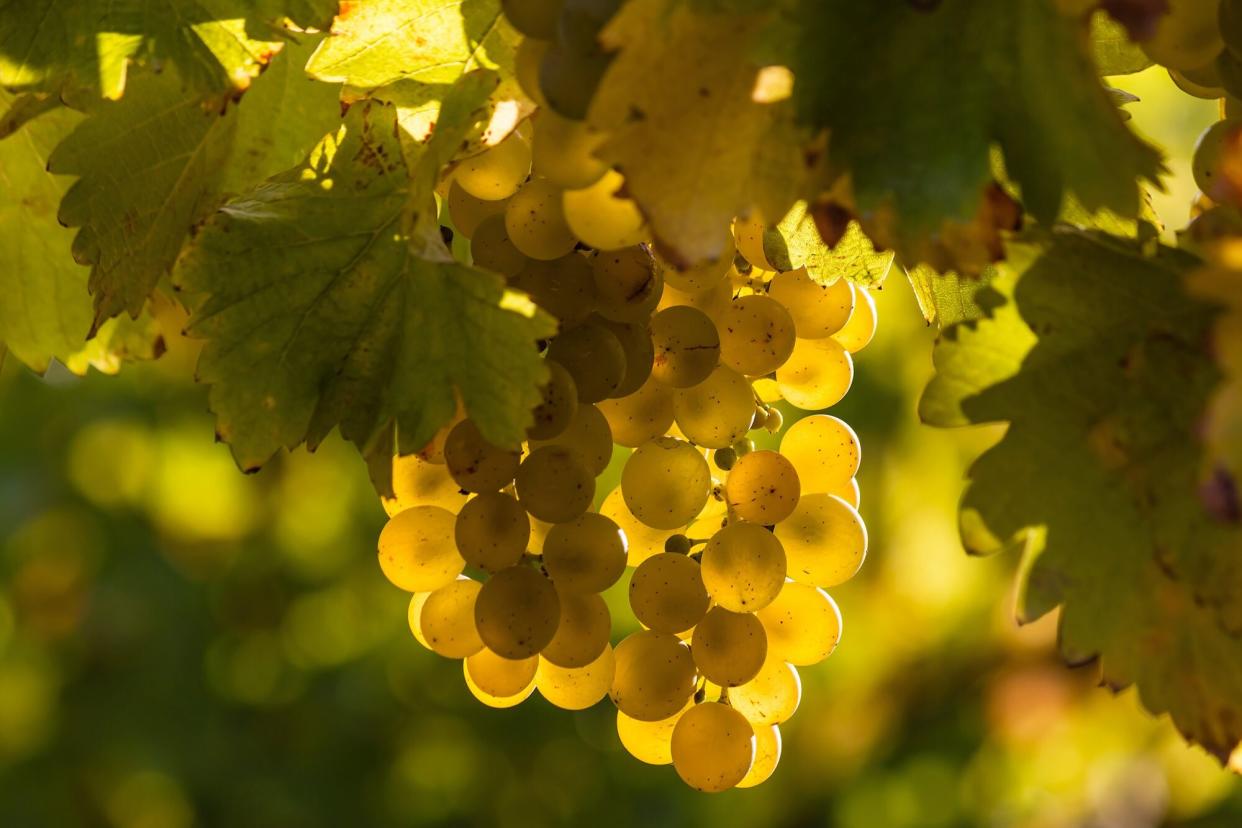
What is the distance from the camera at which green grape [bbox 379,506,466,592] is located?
0.63 metres

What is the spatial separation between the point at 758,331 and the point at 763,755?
213 millimetres

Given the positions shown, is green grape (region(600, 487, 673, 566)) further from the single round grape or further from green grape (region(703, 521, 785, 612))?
the single round grape

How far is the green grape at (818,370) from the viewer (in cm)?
68

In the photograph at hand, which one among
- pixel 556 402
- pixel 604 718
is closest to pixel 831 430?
pixel 556 402

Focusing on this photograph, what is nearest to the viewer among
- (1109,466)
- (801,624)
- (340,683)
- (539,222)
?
(1109,466)

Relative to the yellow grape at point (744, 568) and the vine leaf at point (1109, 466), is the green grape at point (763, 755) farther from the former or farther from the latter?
the vine leaf at point (1109, 466)

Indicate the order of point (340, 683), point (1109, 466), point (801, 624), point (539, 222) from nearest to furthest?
point (1109, 466) → point (539, 222) → point (801, 624) → point (340, 683)

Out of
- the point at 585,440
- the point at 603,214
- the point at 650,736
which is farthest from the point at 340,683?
the point at 603,214

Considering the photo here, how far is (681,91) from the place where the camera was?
430 mm

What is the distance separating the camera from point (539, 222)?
559mm

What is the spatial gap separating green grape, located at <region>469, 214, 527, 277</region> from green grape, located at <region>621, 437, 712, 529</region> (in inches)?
4.2

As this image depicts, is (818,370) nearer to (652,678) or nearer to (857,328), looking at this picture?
(857,328)

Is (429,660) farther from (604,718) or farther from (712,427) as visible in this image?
(712,427)

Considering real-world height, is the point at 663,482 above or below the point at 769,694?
above
